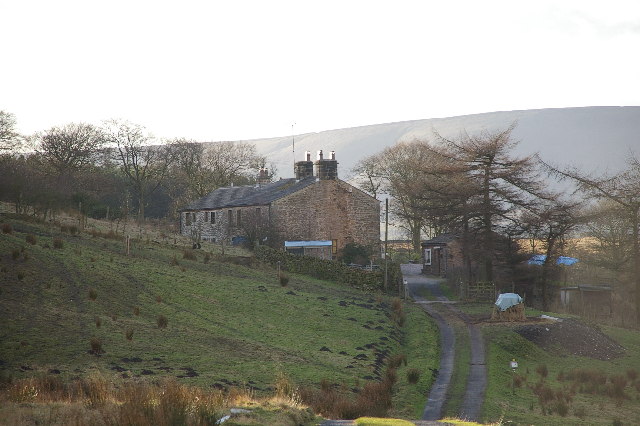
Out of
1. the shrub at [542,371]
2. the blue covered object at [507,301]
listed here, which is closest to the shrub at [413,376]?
the shrub at [542,371]

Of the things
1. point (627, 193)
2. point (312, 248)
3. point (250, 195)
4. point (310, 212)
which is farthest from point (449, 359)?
point (250, 195)

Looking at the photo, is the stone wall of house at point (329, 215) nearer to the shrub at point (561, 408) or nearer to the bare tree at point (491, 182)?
the bare tree at point (491, 182)

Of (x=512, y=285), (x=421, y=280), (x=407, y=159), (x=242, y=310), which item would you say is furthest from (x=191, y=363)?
(x=407, y=159)

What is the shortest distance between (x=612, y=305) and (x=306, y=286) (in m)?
25.4

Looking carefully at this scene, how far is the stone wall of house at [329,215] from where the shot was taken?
6662 centimetres

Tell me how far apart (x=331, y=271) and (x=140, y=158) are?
50.5 metres

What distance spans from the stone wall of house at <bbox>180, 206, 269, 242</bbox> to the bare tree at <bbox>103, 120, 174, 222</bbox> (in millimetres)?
12615

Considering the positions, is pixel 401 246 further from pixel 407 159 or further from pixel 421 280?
pixel 421 280

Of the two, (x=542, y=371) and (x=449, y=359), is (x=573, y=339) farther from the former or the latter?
(x=449, y=359)

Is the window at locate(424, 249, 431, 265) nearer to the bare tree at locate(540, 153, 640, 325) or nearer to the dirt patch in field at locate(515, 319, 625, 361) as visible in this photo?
the bare tree at locate(540, 153, 640, 325)

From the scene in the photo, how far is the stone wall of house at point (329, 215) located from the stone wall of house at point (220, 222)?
203 centimetres

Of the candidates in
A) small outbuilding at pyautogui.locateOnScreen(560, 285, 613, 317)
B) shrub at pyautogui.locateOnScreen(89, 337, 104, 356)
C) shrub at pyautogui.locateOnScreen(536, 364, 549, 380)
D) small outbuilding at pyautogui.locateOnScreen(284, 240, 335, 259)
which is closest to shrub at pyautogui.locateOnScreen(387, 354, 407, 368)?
shrub at pyautogui.locateOnScreen(536, 364, 549, 380)

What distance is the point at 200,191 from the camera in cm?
9850

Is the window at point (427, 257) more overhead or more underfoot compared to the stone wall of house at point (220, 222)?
more underfoot
